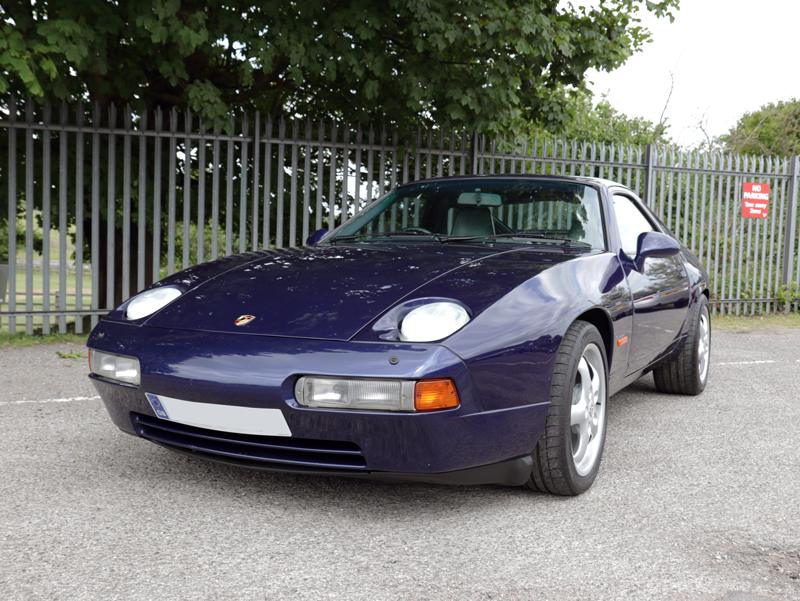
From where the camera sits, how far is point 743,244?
11.0 metres

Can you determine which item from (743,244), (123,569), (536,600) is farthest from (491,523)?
(743,244)

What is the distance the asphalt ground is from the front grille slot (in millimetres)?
233

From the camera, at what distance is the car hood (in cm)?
271

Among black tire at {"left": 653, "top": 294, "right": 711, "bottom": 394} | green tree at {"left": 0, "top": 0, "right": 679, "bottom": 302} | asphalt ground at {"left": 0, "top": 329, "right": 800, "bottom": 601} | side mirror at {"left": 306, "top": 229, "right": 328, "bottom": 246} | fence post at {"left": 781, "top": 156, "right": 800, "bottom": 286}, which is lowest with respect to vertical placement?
asphalt ground at {"left": 0, "top": 329, "right": 800, "bottom": 601}

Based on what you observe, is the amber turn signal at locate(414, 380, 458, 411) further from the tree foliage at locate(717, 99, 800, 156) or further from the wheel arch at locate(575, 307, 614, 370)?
the tree foliage at locate(717, 99, 800, 156)

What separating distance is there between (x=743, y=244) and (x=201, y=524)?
1029 centimetres

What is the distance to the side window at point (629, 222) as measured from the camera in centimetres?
400

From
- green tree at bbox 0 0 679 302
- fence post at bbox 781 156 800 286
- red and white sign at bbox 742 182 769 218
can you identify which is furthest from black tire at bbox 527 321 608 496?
fence post at bbox 781 156 800 286

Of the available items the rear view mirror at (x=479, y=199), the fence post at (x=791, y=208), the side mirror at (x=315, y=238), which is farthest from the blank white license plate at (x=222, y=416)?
the fence post at (x=791, y=208)

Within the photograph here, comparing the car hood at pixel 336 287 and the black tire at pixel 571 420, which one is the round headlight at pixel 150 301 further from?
the black tire at pixel 571 420

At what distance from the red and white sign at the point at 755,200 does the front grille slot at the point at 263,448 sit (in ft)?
31.6

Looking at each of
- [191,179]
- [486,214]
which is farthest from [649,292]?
[191,179]

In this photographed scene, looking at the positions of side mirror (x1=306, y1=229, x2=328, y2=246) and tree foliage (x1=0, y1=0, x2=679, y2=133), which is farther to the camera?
Answer: tree foliage (x1=0, y1=0, x2=679, y2=133)

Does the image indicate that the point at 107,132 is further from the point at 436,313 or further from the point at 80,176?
the point at 436,313
